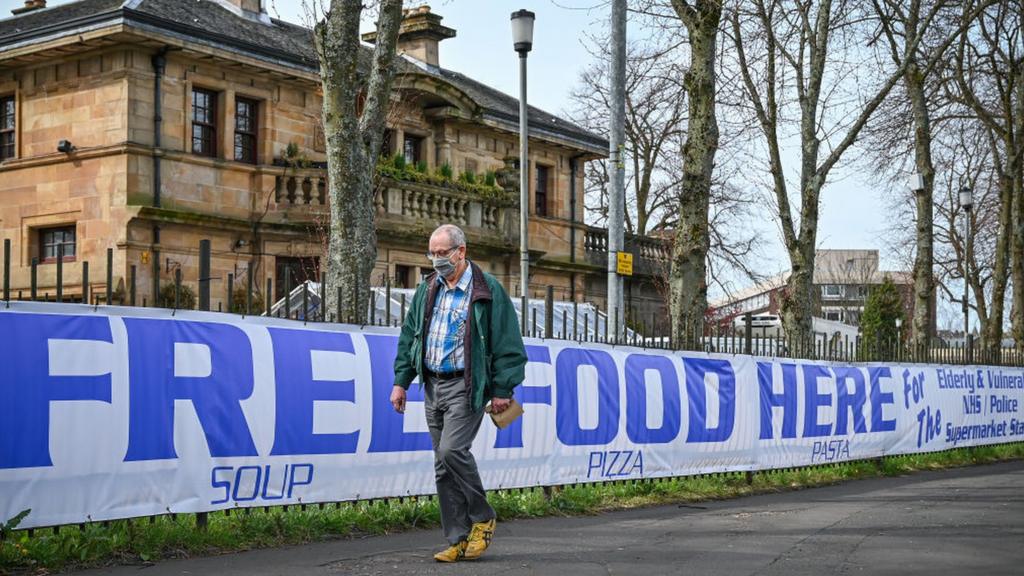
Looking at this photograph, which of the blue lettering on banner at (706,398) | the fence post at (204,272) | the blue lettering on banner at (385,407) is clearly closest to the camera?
the fence post at (204,272)

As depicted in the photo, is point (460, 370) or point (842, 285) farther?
point (842, 285)

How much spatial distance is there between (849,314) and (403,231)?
327 ft

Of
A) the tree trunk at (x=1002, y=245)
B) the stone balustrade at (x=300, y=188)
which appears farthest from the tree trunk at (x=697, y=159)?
the tree trunk at (x=1002, y=245)

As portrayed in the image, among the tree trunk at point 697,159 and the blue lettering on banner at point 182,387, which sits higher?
the tree trunk at point 697,159

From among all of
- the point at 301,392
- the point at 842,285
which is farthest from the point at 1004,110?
the point at 842,285

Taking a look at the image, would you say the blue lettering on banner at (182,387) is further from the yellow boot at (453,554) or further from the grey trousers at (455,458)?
the yellow boot at (453,554)

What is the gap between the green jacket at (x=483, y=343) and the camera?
342 inches

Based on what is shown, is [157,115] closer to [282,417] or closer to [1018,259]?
[282,417]

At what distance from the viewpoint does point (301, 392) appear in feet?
33.0

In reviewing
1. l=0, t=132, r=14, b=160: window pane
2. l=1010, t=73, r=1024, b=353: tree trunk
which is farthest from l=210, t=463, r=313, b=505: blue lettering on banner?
l=1010, t=73, r=1024, b=353: tree trunk

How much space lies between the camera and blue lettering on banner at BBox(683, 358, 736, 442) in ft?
47.6

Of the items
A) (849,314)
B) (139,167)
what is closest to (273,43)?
(139,167)

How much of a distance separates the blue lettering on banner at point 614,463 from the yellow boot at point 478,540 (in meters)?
4.29

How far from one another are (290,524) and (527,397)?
298 centimetres
